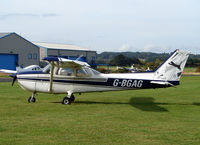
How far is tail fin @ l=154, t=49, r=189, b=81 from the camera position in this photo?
14297 mm

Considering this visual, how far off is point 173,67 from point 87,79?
4.62m

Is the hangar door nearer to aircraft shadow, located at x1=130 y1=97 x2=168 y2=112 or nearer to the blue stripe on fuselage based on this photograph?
the blue stripe on fuselage

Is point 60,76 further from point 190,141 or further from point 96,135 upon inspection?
point 190,141

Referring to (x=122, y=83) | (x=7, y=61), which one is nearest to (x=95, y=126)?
(x=122, y=83)

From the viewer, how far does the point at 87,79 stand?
14.7m

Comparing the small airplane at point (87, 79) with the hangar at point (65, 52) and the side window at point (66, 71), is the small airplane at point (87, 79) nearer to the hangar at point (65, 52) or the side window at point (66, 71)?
the side window at point (66, 71)

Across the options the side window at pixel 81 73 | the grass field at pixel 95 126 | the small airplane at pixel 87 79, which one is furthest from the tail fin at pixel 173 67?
the side window at pixel 81 73

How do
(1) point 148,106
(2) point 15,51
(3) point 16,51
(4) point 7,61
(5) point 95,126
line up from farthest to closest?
(3) point 16,51, (2) point 15,51, (4) point 7,61, (1) point 148,106, (5) point 95,126

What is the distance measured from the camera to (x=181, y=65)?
47.3 feet

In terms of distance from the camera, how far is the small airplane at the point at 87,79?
14.4 m

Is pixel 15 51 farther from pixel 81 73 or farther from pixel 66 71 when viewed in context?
pixel 81 73

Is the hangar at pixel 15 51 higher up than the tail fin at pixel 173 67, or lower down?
lower down

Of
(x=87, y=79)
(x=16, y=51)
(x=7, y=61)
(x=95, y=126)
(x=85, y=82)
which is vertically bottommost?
(x=7, y=61)

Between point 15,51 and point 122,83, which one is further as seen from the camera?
point 15,51
